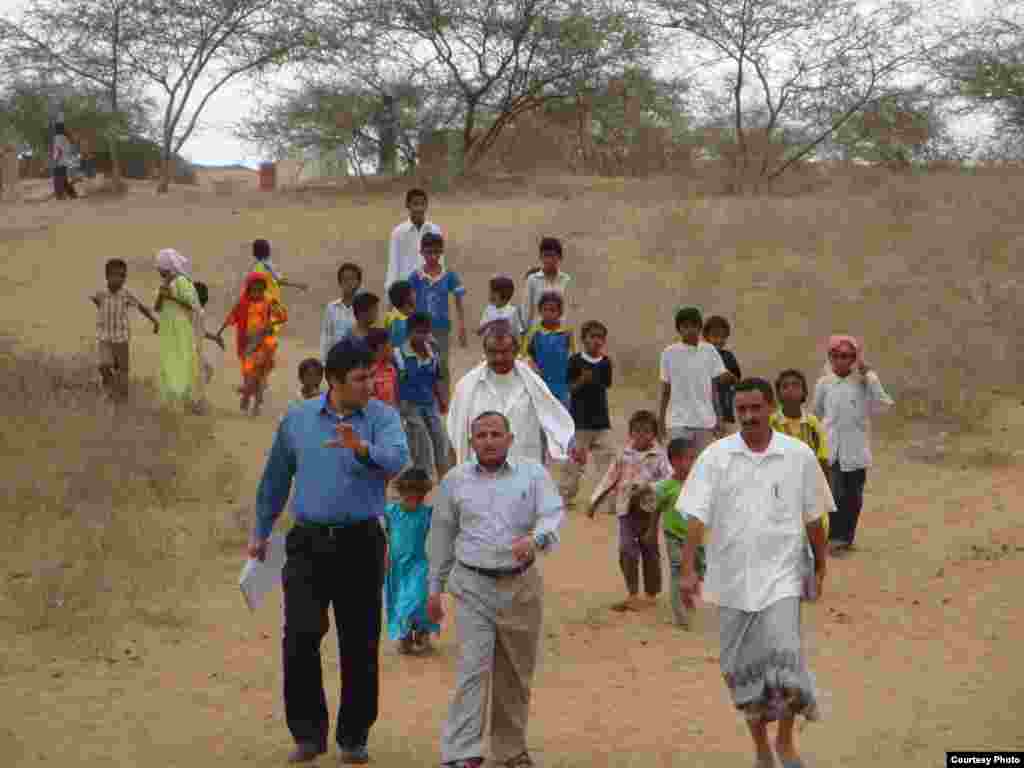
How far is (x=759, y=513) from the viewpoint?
5914 mm

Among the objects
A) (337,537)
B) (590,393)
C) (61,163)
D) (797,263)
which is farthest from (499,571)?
(61,163)

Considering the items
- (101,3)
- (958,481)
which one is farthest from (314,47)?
(958,481)

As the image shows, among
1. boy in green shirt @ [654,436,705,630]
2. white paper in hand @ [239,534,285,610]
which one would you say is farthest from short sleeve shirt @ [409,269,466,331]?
white paper in hand @ [239,534,285,610]

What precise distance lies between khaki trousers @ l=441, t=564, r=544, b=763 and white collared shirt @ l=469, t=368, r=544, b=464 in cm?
144

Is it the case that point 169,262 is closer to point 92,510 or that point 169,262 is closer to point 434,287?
point 434,287

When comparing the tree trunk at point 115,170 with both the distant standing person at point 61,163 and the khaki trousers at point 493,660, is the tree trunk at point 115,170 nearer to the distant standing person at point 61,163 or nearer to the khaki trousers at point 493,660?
the distant standing person at point 61,163

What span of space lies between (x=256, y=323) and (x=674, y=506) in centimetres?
611

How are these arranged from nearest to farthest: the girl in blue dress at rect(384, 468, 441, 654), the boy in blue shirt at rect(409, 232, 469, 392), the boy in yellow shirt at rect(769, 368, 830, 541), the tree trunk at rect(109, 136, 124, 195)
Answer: the girl in blue dress at rect(384, 468, 441, 654) < the boy in yellow shirt at rect(769, 368, 830, 541) < the boy in blue shirt at rect(409, 232, 469, 392) < the tree trunk at rect(109, 136, 124, 195)

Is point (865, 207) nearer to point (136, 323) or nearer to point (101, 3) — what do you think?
point (136, 323)

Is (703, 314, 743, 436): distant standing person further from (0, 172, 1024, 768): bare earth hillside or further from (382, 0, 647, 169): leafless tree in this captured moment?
(382, 0, 647, 169): leafless tree

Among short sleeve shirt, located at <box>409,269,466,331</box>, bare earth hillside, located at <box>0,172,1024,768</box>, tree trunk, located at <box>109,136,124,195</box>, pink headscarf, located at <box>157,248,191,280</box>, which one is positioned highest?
tree trunk, located at <box>109,136,124,195</box>

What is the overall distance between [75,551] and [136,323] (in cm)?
1090

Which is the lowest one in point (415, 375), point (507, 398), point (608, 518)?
point (608, 518)

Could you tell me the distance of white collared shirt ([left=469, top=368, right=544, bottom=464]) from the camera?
750 centimetres
